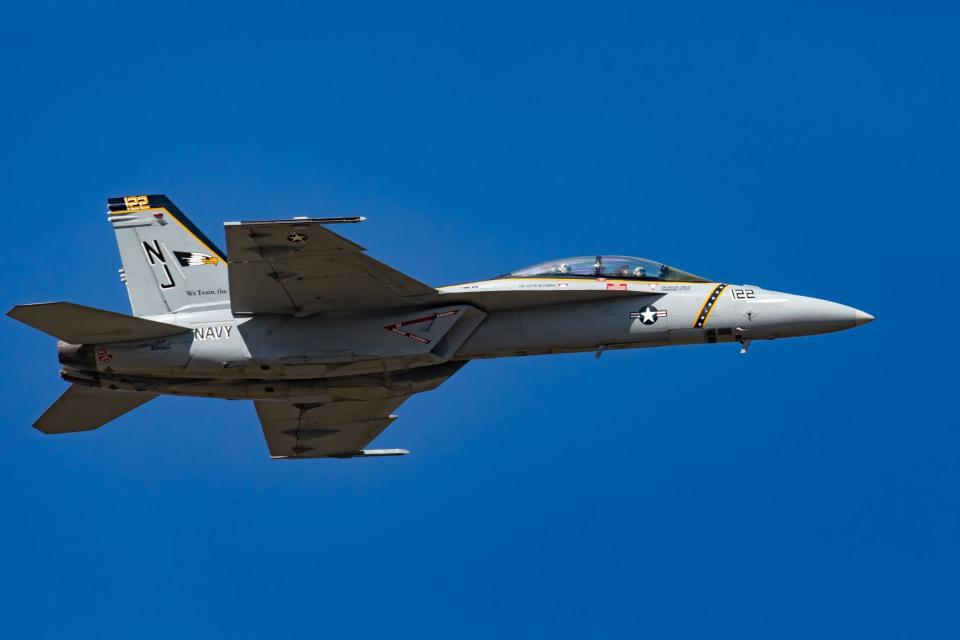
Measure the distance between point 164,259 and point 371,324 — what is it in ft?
15.9

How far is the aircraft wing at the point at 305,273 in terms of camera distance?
73.4 ft

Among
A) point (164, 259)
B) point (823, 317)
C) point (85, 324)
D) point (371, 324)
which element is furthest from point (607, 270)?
point (85, 324)

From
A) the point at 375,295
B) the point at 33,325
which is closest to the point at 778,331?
the point at 375,295

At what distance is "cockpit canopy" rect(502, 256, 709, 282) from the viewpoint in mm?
24719

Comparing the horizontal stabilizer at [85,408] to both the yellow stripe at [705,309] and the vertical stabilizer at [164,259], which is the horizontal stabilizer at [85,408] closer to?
the vertical stabilizer at [164,259]

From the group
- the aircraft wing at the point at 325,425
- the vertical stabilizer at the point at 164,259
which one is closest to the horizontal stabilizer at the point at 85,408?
the vertical stabilizer at the point at 164,259

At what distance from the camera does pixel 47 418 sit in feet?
86.2

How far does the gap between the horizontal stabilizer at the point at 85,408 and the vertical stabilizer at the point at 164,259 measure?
1741mm

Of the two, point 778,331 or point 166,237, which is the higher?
point 166,237

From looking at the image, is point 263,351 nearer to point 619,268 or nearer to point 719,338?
point 619,268

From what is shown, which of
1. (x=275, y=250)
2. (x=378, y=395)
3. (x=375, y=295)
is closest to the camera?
(x=275, y=250)

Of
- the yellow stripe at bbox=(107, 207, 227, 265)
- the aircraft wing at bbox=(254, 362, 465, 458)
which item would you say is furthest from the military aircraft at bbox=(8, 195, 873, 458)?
the aircraft wing at bbox=(254, 362, 465, 458)

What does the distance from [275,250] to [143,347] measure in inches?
139

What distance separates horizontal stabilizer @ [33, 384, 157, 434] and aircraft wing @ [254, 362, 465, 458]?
278 cm
